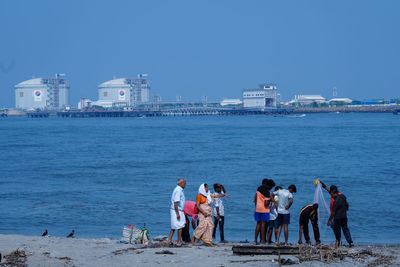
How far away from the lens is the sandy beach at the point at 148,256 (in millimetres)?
7523

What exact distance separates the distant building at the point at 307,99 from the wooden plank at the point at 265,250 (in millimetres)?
177138

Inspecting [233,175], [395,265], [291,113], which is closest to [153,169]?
[233,175]

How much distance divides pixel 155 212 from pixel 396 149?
85.6 ft

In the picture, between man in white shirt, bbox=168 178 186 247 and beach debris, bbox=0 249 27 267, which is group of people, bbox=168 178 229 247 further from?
beach debris, bbox=0 249 27 267

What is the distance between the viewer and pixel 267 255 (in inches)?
307

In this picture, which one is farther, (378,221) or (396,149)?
(396,149)

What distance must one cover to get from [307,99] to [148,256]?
18365 cm

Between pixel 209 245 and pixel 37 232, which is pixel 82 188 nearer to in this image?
pixel 37 232

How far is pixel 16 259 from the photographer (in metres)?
7.66

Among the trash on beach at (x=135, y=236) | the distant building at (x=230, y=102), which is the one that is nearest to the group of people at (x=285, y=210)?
the trash on beach at (x=135, y=236)

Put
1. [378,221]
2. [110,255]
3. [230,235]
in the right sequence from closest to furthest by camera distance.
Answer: [110,255] < [230,235] < [378,221]

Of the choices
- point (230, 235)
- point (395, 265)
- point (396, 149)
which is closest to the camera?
point (395, 265)

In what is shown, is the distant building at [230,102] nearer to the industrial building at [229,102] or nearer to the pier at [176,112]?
the industrial building at [229,102]

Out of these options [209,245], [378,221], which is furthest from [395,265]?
[378,221]
